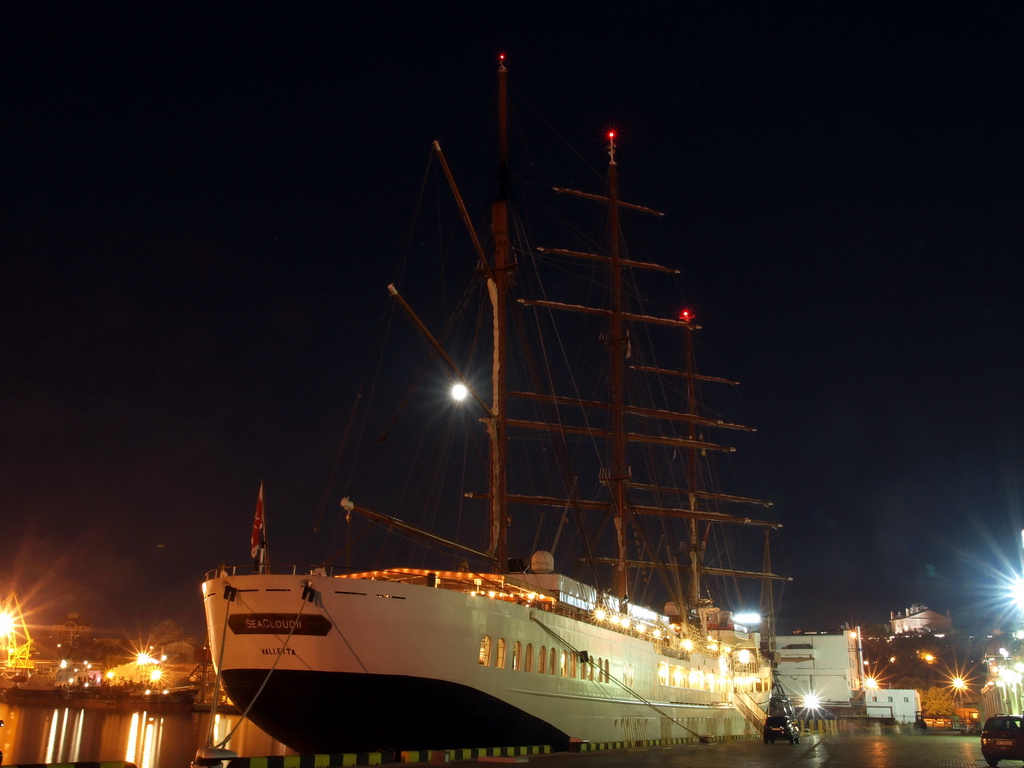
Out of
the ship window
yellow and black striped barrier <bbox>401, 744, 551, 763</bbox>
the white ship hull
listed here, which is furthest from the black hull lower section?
the ship window

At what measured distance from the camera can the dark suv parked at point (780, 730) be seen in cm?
3922

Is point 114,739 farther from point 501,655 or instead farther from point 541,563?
point 501,655

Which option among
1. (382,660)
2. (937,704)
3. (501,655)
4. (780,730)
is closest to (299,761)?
(382,660)

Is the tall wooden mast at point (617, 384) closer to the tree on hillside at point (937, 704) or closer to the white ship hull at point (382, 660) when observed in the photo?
the white ship hull at point (382, 660)

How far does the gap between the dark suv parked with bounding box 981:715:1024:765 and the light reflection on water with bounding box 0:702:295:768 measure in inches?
776

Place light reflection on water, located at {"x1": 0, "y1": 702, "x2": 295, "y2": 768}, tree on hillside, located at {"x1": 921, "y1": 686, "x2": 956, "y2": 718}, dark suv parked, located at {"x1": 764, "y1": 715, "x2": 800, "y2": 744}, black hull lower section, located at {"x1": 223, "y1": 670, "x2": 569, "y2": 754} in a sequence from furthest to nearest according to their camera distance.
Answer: tree on hillside, located at {"x1": 921, "y1": 686, "x2": 956, "y2": 718} → dark suv parked, located at {"x1": 764, "y1": 715, "x2": 800, "y2": 744} → light reflection on water, located at {"x1": 0, "y1": 702, "x2": 295, "y2": 768} → black hull lower section, located at {"x1": 223, "y1": 670, "x2": 569, "y2": 754}

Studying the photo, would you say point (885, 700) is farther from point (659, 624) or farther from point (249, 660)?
point (249, 660)

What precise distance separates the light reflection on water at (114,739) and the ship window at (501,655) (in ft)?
22.2

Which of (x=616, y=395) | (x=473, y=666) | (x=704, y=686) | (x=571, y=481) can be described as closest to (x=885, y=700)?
(x=704, y=686)

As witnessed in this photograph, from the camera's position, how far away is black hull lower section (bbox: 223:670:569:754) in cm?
1998

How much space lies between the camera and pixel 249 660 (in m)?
20.4

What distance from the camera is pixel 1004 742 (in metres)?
22.8

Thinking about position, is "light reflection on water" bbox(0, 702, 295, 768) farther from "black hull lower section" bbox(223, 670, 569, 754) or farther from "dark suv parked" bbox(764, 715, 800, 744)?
"dark suv parked" bbox(764, 715, 800, 744)

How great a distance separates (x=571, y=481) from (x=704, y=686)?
18.6 m
